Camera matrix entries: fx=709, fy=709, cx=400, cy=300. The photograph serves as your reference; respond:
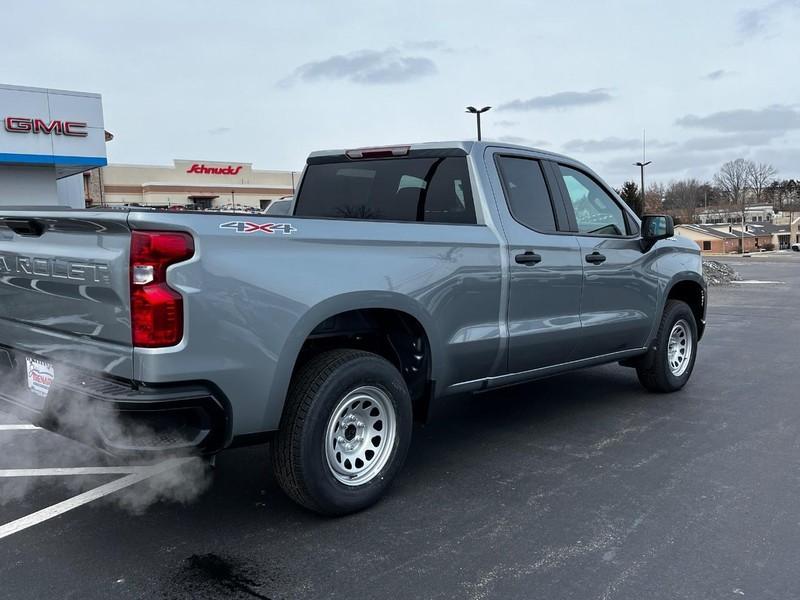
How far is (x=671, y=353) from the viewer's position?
6.50 m

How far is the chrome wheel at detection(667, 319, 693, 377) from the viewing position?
253 inches

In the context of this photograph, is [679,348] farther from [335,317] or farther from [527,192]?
[335,317]

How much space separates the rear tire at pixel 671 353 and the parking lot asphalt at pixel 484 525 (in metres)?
0.66

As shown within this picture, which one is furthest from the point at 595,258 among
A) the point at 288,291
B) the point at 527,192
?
the point at 288,291

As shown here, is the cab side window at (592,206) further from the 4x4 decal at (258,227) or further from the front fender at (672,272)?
the 4x4 decal at (258,227)

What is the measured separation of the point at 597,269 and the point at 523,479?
1778 millimetres

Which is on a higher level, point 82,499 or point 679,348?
point 679,348

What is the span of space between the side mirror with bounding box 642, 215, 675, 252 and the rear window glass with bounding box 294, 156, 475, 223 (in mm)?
1887

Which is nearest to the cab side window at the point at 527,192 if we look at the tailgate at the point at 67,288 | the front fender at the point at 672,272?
the front fender at the point at 672,272

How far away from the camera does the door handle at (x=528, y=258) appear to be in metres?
4.55

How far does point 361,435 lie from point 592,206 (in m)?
2.80

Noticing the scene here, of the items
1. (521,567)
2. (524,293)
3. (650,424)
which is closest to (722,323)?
(650,424)

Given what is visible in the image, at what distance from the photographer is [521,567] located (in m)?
3.20

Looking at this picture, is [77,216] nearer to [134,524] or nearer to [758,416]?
[134,524]
